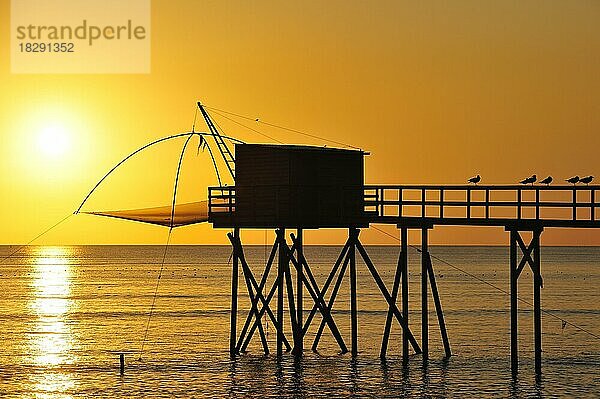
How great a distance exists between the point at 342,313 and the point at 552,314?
636 inches

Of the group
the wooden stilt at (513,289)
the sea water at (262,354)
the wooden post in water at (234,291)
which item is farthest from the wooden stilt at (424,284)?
the wooden post in water at (234,291)

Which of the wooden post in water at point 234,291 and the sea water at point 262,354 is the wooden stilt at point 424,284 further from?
the wooden post in water at point 234,291

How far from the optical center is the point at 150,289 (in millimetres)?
137125

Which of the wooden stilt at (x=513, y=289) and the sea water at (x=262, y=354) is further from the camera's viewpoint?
the sea water at (x=262, y=354)

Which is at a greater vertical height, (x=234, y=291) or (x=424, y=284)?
(x=424, y=284)

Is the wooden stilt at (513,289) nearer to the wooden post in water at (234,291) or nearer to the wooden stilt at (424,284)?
the wooden stilt at (424,284)

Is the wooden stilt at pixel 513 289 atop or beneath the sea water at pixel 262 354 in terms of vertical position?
atop

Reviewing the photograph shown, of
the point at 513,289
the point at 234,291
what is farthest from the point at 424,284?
the point at 234,291

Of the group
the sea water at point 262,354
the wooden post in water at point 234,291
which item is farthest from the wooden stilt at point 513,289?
the wooden post in water at point 234,291

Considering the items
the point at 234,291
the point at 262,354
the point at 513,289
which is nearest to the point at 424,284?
the point at 513,289

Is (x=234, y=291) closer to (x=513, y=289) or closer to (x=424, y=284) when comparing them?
(x=424, y=284)

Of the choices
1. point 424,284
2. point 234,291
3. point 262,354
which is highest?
point 424,284

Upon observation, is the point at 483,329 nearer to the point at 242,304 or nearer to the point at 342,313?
the point at 342,313

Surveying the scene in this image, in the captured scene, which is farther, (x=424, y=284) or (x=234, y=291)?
(x=234, y=291)
